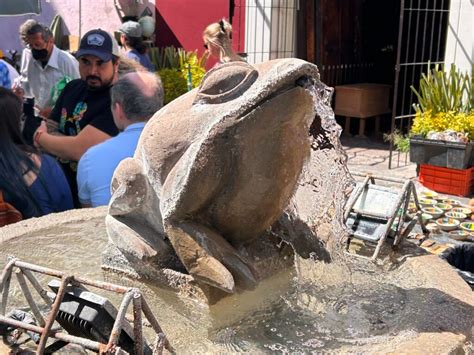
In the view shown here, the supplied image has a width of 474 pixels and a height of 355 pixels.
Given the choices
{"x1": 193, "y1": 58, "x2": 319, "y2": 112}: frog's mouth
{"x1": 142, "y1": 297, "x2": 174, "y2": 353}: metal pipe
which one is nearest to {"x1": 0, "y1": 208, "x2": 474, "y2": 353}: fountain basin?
{"x1": 142, "y1": 297, "x2": 174, "y2": 353}: metal pipe

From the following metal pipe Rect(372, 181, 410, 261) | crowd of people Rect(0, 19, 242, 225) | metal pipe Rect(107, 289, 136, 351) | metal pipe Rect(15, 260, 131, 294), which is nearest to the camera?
metal pipe Rect(107, 289, 136, 351)

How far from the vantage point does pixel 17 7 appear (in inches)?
230

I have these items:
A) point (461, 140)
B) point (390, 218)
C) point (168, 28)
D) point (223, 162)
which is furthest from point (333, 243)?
point (168, 28)

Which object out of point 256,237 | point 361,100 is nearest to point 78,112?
point 256,237

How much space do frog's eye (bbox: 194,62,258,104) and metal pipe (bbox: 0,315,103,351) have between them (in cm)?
105

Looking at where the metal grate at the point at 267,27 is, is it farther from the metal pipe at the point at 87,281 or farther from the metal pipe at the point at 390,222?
the metal pipe at the point at 87,281

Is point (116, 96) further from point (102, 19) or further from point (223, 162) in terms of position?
point (102, 19)

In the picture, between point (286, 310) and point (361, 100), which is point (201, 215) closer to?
point (286, 310)

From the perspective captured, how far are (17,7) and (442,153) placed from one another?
4.57 meters

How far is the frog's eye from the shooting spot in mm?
2367

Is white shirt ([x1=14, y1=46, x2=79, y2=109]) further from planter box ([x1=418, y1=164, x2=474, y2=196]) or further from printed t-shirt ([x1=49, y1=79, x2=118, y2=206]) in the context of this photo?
planter box ([x1=418, y1=164, x2=474, y2=196])

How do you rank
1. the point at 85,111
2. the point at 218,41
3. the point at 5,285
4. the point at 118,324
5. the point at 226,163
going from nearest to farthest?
the point at 118,324 < the point at 5,285 < the point at 226,163 < the point at 85,111 < the point at 218,41

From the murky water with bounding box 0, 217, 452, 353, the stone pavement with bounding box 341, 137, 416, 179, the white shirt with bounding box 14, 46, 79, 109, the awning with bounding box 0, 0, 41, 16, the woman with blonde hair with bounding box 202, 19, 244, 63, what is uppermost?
the awning with bounding box 0, 0, 41, 16

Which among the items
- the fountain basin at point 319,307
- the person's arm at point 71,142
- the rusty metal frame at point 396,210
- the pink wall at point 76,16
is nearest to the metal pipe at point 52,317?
the fountain basin at point 319,307
